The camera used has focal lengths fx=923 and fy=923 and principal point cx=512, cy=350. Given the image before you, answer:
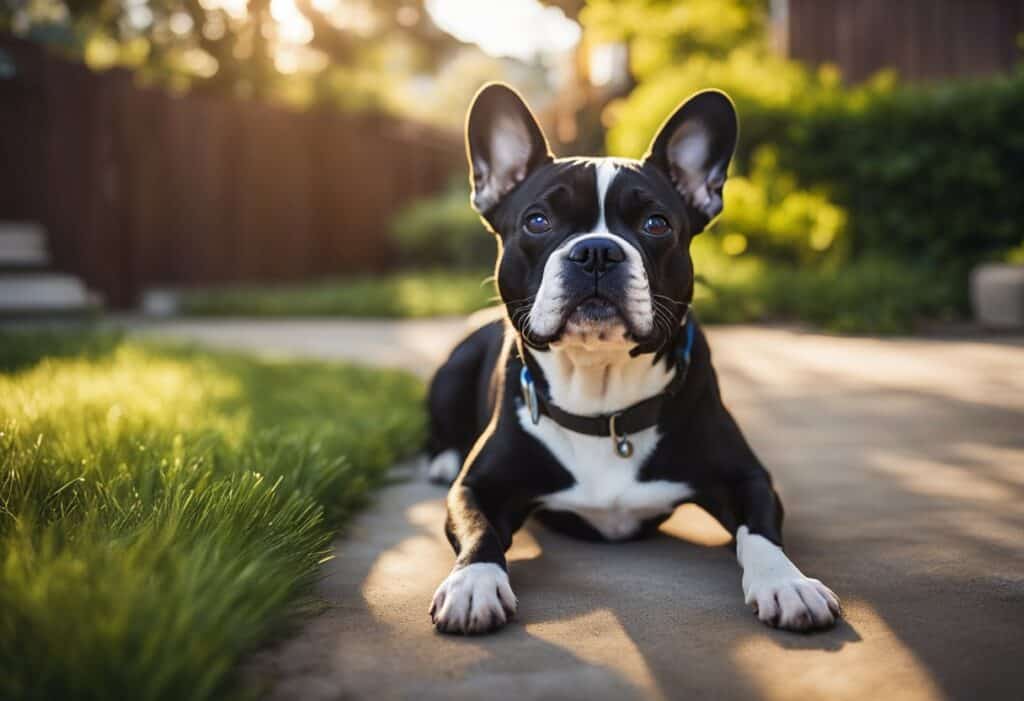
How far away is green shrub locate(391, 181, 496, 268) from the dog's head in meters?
9.90

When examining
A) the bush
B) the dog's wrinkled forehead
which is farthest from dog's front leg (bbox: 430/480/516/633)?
the bush

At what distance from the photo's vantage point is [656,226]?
9.02 feet

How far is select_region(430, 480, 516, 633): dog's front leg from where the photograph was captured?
203cm

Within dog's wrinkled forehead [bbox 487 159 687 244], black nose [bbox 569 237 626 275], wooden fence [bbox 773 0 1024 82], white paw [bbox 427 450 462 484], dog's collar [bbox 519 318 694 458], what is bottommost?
white paw [bbox 427 450 462 484]

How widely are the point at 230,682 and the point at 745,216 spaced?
26.5 ft

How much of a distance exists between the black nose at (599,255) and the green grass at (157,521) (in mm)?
1003

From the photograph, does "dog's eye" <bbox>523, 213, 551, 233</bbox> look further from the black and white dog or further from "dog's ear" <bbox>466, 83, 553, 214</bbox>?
"dog's ear" <bbox>466, 83, 553, 214</bbox>

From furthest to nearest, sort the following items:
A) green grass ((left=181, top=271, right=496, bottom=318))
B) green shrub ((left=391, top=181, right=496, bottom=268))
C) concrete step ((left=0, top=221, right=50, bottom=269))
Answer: green shrub ((left=391, top=181, right=496, bottom=268)), green grass ((left=181, top=271, right=496, bottom=318)), concrete step ((left=0, top=221, right=50, bottom=269))

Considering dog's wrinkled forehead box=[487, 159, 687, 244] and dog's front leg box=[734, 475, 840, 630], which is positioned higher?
dog's wrinkled forehead box=[487, 159, 687, 244]

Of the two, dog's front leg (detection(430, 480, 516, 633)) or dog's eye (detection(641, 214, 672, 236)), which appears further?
dog's eye (detection(641, 214, 672, 236))

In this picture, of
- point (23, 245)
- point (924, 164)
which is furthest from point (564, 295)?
point (23, 245)

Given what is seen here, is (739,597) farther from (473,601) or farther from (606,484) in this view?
(473,601)

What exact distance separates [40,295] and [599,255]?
839 centimetres

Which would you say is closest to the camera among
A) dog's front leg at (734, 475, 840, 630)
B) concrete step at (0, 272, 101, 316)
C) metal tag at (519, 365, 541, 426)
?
dog's front leg at (734, 475, 840, 630)
